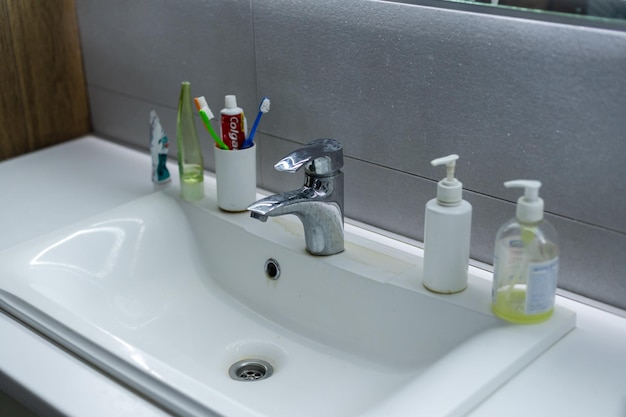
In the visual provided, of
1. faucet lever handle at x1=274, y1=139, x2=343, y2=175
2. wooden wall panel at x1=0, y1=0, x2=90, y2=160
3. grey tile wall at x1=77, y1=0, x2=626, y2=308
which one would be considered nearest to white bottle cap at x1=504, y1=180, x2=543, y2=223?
grey tile wall at x1=77, y1=0, x2=626, y2=308

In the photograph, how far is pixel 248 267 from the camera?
1332mm

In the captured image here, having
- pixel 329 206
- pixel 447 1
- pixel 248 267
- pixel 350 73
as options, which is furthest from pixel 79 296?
pixel 447 1

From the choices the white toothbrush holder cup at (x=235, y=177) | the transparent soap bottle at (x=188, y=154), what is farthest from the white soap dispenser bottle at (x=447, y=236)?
the transparent soap bottle at (x=188, y=154)

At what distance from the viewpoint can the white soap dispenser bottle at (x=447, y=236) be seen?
3.48 ft

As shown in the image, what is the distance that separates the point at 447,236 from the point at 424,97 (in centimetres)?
24

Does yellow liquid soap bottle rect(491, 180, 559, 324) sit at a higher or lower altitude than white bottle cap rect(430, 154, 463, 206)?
lower

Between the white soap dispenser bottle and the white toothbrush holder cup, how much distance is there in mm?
371

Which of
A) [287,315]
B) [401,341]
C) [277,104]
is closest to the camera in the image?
[401,341]

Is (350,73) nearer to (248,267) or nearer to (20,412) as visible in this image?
(248,267)

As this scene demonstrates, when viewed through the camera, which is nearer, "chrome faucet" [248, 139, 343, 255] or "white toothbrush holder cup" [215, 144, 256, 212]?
"chrome faucet" [248, 139, 343, 255]

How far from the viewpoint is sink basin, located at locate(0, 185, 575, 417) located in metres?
0.98

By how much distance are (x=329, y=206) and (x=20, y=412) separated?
494mm

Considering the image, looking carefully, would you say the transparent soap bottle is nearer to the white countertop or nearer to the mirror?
the white countertop

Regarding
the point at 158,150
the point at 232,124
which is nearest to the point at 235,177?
the point at 232,124
